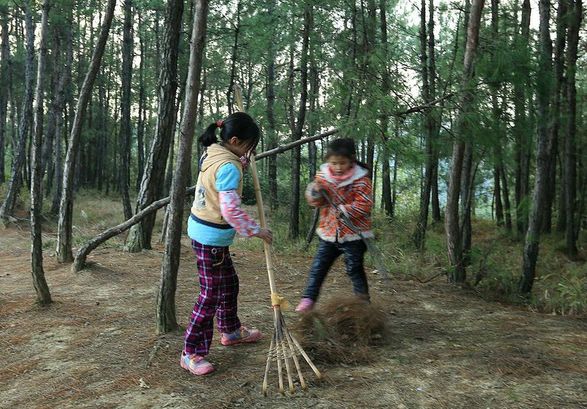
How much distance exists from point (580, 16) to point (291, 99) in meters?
7.89

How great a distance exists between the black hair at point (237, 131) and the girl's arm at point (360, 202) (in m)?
1.11

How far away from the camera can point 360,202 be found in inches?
163

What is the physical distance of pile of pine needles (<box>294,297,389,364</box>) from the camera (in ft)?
11.6

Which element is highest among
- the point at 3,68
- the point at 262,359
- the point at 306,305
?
the point at 3,68

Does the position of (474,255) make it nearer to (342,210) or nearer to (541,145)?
(541,145)

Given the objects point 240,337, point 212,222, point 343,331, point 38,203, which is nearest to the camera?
point 212,222

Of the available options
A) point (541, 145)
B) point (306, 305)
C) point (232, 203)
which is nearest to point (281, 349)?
point (306, 305)

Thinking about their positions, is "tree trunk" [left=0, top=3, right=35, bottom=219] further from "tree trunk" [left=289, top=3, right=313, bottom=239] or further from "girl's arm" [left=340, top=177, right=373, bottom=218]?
"girl's arm" [left=340, top=177, right=373, bottom=218]

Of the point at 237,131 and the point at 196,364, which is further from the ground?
the point at 237,131

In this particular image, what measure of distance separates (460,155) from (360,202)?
10.0ft

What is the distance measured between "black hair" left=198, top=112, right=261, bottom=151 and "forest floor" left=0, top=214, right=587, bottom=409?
1.59m

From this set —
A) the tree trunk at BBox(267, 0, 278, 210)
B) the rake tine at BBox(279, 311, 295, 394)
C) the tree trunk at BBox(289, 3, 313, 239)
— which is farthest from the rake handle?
the tree trunk at BBox(267, 0, 278, 210)

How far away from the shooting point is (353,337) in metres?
3.79

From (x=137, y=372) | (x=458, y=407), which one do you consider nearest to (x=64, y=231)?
(x=137, y=372)
